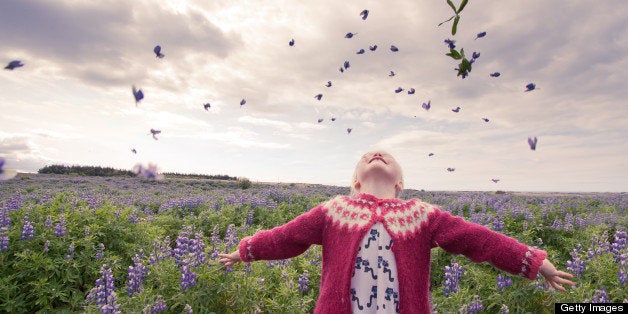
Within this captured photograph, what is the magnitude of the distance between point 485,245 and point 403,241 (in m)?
0.61

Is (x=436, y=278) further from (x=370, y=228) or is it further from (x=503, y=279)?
(x=370, y=228)

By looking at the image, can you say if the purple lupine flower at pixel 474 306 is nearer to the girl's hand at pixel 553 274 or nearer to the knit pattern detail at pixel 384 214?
the girl's hand at pixel 553 274

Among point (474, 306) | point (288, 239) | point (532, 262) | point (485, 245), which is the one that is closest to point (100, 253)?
point (288, 239)

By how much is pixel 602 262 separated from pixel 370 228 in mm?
3710

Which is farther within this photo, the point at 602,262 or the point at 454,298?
the point at 602,262

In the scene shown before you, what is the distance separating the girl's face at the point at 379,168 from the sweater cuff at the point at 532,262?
1082mm

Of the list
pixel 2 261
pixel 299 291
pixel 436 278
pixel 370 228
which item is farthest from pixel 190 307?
pixel 436 278

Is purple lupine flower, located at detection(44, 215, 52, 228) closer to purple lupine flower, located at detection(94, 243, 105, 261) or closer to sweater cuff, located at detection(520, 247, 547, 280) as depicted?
purple lupine flower, located at detection(94, 243, 105, 261)

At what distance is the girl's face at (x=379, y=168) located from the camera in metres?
3.28

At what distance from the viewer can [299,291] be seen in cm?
474

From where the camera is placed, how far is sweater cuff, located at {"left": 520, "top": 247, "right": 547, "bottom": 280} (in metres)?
2.87

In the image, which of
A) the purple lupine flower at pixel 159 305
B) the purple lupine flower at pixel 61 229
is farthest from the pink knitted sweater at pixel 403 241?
the purple lupine flower at pixel 61 229

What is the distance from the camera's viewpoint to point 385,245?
117 inches

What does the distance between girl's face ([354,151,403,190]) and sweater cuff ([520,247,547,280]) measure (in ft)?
3.55
